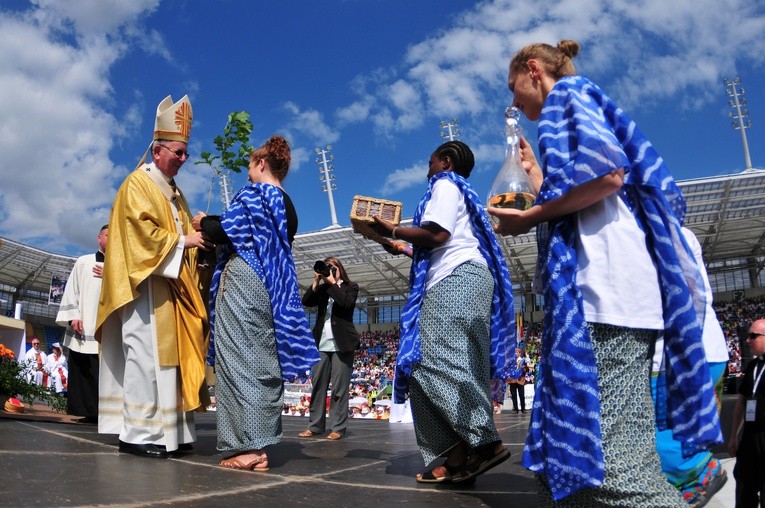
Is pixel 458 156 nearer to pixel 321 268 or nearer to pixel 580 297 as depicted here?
pixel 580 297

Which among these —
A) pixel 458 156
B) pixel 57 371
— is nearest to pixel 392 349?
pixel 57 371

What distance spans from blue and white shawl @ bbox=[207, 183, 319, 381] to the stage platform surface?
1.78ft

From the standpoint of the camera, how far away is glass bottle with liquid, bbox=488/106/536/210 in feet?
6.83

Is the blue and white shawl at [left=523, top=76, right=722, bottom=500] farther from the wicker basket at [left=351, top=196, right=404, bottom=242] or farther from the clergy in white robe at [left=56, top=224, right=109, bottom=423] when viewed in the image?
the clergy in white robe at [left=56, top=224, right=109, bottom=423]

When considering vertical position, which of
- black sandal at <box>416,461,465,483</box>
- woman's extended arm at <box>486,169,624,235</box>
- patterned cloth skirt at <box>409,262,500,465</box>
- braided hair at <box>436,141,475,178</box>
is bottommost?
black sandal at <box>416,461,465,483</box>

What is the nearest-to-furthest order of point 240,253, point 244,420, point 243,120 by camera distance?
point 244,420, point 240,253, point 243,120

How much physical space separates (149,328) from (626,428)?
255cm

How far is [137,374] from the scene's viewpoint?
3.35 metres

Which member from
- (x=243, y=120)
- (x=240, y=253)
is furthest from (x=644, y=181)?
(x=243, y=120)

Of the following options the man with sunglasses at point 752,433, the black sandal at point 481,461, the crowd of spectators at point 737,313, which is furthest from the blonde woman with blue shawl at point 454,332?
the crowd of spectators at point 737,313

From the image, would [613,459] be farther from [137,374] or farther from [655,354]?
[137,374]

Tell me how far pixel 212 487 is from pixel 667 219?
173 centimetres

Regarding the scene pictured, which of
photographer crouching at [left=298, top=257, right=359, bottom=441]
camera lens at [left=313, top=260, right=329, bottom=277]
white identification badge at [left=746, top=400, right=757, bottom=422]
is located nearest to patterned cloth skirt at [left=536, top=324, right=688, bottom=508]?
white identification badge at [left=746, top=400, right=757, bottom=422]

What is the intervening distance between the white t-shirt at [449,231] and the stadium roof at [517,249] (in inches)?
909
